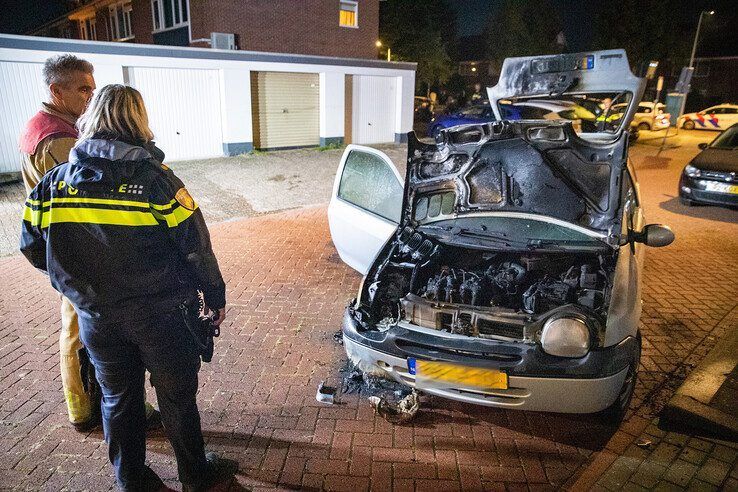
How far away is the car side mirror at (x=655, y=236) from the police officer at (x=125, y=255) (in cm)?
304

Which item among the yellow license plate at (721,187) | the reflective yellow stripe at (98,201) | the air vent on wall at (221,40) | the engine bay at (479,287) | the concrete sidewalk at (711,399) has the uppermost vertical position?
the air vent on wall at (221,40)

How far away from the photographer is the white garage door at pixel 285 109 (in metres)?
15.4

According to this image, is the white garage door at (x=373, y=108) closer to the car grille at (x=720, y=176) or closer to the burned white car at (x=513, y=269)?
the car grille at (x=720, y=176)

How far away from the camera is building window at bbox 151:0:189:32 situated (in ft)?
54.8


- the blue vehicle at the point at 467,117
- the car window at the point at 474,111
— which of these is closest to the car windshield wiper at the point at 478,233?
the blue vehicle at the point at 467,117

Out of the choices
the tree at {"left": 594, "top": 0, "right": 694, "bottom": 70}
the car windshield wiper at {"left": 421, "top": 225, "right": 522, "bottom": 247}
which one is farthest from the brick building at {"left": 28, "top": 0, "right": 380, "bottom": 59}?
the tree at {"left": 594, "top": 0, "right": 694, "bottom": 70}

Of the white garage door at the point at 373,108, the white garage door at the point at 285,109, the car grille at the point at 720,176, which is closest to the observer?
the car grille at the point at 720,176

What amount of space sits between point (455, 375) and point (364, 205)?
2.63 metres

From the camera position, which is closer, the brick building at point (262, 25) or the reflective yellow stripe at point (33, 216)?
the reflective yellow stripe at point (33, 216)

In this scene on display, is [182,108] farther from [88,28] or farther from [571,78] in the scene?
[88,28]

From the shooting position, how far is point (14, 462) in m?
3.08

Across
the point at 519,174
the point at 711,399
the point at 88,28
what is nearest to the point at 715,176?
the point at 711,399

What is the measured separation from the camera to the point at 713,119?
23984 millimetres

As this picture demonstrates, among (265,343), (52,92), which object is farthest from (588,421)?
(52,92)
